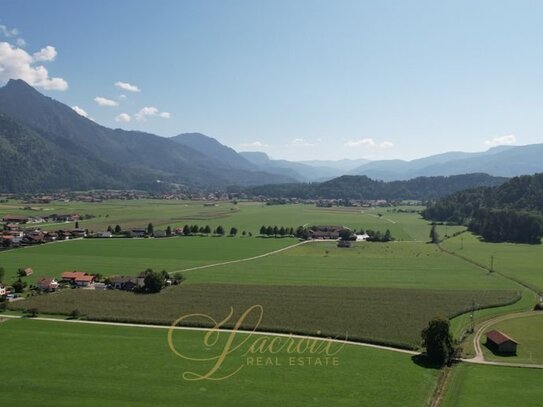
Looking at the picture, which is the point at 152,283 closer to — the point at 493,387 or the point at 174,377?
the point at 174,377

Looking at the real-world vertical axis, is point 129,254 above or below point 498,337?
above

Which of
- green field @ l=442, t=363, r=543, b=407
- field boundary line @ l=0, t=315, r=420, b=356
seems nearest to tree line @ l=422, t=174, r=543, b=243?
field boundary line @ l=0, t=315, r=420, b=356

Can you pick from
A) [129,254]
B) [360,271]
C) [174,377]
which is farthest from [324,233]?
[174,377]

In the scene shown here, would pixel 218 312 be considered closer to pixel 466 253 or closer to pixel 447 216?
pixel 466 253

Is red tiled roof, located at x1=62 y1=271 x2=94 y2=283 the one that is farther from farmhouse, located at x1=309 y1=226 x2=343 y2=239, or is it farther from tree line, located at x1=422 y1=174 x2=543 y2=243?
tree line, located at x1=422 y1=174 x2=543 y2=243

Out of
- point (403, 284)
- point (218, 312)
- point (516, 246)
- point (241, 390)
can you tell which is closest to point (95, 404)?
point (241, 390)
